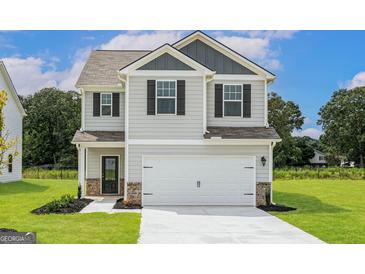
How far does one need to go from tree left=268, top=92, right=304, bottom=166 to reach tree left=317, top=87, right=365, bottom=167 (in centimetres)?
478

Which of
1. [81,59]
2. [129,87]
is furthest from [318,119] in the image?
[129,87]

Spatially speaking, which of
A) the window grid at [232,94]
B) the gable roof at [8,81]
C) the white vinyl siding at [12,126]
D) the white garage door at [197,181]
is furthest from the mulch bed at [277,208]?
the gable roof at [8,81]

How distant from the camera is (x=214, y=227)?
13156mm

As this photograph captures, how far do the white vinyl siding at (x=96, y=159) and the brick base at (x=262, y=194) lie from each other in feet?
22.2

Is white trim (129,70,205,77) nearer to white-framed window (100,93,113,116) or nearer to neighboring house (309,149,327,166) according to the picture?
white-framed window (100,93,113,116)

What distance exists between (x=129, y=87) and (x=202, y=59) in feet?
11.6

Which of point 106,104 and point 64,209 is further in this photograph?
point 106,104

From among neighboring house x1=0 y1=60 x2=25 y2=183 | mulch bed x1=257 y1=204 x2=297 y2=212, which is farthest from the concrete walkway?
neighboring house x1=0 y1=60 x2=25 y2=183

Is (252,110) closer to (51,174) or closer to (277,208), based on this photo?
(277,208)

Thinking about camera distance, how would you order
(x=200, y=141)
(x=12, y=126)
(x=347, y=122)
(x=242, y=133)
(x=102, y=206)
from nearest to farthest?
(x=102, y=206) → (x=200, y=141) → (x=242, y=133) → (x=12, y=126) → (x=347, y=122)

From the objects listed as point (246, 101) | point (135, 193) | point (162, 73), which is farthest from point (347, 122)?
point (135, 193)

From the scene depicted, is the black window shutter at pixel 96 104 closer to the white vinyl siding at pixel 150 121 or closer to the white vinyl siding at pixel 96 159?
the white vinyl siding at pixel 96 159

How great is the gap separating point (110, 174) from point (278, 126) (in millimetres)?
25334
